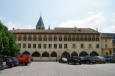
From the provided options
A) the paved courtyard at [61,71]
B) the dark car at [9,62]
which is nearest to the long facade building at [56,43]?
the dark car at [9,62]

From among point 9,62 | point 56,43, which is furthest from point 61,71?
point 56,43

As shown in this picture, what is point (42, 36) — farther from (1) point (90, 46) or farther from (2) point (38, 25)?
(2) point (38, 25)

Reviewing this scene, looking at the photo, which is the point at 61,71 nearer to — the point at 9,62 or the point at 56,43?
the point at 9,62

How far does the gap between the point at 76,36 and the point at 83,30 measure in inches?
168

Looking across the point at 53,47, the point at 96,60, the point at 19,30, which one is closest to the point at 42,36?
the point at 53,47

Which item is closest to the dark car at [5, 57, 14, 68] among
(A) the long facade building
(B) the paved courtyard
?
(B) the paved courtyard

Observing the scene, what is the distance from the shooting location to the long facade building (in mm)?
61500

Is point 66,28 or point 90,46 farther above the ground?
point 66,28

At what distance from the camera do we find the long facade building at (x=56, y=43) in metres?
61.5

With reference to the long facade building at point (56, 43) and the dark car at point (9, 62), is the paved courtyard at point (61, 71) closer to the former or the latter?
the dark car at point (9, 62)

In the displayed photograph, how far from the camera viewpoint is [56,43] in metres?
61.7

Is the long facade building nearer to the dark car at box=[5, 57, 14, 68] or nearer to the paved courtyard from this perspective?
the dark car at box=[5, 57, 14, 68]

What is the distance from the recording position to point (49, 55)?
201 feet

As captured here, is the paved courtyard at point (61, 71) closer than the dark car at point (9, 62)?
Yes
